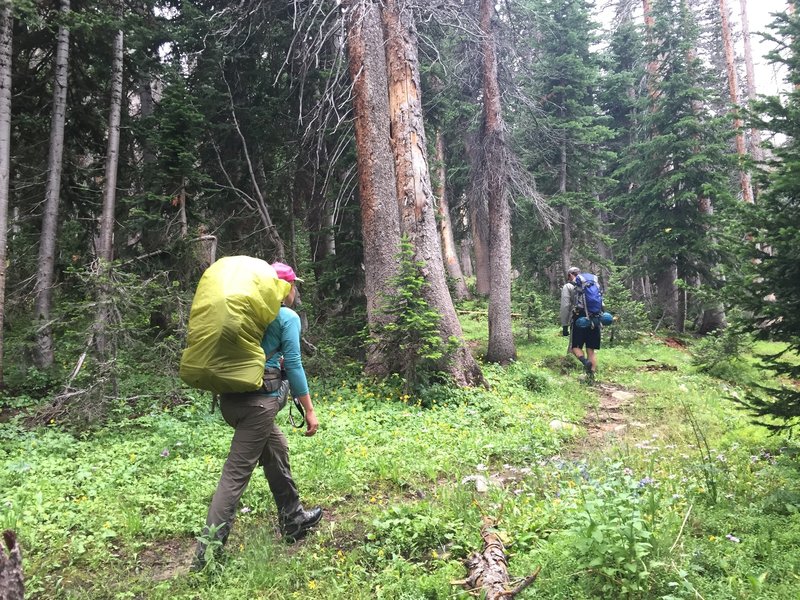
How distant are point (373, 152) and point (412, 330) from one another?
10.9 ft

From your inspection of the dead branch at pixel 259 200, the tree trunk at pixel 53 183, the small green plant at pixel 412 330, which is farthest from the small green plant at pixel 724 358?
the tree trunk at pixel 53 183

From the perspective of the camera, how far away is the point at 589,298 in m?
9.75

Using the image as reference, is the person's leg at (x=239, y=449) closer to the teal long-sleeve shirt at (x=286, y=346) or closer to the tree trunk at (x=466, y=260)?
the teal long-sleeve shirt at (x=286, y=346)

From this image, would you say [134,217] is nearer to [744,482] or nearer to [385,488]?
[385,488]

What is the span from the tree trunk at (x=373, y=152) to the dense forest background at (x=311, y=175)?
1.5 inches

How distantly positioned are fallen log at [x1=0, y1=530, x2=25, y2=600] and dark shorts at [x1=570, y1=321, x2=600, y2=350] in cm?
927

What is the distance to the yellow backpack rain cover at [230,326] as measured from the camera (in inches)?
125

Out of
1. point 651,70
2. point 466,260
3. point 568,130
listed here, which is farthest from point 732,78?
point 466,260

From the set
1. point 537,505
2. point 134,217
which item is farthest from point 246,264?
point 134,217

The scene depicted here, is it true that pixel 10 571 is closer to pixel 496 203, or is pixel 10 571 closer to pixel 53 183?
pixel 53 183

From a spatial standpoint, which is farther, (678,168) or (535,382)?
(678,168)

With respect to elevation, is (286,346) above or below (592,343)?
above

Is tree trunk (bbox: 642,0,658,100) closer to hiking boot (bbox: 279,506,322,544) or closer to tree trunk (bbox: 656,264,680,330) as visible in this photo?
tree trunk (bbox: 656,264,680,330)

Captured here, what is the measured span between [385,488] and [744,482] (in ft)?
10.1
